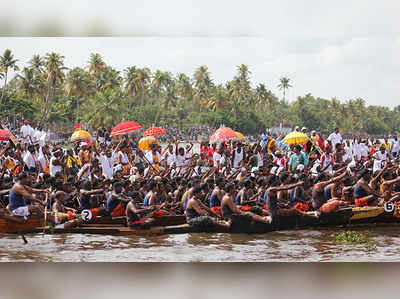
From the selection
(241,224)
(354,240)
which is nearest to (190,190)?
(241,224)

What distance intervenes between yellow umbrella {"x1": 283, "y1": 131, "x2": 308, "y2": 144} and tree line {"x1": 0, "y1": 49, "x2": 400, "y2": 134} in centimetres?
30

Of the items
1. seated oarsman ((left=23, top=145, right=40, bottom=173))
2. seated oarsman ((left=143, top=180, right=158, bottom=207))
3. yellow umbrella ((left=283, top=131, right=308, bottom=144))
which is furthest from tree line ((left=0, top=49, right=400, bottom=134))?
seated oarsman ((left=23, top=145, right=40, bottom=173))

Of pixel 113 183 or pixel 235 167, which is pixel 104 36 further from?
pixel 235 167

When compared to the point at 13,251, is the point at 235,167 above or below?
above

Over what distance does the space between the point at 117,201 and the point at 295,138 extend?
109 inches

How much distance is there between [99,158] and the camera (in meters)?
9.14

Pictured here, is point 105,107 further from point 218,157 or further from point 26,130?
point 218,157

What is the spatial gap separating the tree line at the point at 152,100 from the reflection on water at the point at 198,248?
59.6 inches

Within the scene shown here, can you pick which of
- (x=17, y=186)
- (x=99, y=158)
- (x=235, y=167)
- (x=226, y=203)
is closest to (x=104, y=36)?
(x=17, y=186)

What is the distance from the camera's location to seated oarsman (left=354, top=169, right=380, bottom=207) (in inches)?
316

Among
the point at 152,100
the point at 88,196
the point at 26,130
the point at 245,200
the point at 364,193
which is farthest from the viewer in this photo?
the point at 364,193

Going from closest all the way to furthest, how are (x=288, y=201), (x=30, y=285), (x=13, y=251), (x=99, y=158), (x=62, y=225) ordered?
(x=30, y=285), (x=13, y=251), (x=62, y=225), (x=288, y=201), (x=99, y=158)

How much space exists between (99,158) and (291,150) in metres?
3.29

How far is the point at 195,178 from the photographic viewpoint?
812cm
